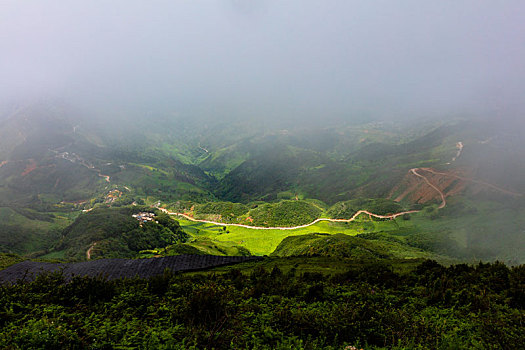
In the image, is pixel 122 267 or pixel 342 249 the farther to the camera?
pixel 342 249

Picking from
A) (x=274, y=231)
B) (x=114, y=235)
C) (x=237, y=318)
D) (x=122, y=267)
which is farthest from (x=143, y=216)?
(x=237, y=318)

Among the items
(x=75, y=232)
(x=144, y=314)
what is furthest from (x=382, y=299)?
(x=75, y=232)

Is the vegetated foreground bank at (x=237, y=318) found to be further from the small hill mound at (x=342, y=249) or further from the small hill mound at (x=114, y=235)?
the small hill mound at (x=114, y=235)

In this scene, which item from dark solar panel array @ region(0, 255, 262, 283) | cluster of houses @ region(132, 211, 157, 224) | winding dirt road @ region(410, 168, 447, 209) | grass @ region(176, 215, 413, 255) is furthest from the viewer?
cluster of houses @ region(132, 211, 157, 224)

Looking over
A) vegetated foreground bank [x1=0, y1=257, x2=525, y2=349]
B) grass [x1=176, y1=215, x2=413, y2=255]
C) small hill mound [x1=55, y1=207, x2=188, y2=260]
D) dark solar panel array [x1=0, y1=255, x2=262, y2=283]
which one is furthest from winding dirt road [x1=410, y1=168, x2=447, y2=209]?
small hill mound [x1=55, y1=207, x2=188, y2=260]

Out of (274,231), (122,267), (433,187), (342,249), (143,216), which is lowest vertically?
(274,231)

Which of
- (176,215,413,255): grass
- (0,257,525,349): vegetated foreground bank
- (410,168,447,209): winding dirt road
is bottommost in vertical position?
(176,215,413,255): grass

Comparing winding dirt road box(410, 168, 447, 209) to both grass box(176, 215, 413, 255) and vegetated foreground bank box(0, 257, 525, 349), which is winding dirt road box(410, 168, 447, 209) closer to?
grass box(176, 215, 413, 255)

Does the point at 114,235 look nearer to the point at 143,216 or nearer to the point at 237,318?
the point at 143,216

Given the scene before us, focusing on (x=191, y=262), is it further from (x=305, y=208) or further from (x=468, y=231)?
(x=305, y=208)
